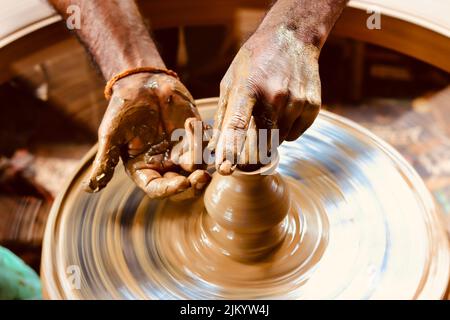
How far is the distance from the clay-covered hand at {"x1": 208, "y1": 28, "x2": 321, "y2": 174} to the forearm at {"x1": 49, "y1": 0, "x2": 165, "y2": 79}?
16.4 inches

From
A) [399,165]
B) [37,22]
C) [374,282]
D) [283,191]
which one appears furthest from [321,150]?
[37,22]

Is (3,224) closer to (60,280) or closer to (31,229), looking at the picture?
(31,229)

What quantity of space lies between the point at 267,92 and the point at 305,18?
14.5 inches

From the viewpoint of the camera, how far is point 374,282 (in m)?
1.39

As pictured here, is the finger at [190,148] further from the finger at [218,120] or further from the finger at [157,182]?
the finger at [218,120]

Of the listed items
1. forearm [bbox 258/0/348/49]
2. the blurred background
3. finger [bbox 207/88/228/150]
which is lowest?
the blurred background

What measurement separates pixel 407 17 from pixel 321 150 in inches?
22.8

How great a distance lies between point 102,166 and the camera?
1.42 metres

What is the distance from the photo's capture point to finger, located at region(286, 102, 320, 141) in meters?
1.34

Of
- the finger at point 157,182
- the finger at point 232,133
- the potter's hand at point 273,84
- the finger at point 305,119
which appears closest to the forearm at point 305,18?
the potter's hand at point 273,84

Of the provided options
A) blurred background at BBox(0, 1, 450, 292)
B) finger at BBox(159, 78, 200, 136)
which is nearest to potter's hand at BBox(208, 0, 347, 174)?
finger at BBox(159, 78, 200, 136)

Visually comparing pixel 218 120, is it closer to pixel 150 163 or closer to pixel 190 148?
pixel 190 148

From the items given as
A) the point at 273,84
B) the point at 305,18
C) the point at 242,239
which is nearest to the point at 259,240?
the point at 242,239

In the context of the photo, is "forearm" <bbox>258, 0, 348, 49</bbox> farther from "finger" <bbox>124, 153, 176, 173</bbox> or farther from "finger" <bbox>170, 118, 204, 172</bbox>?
"finger" <bbox>124, 153, 176, 173</bbox>
